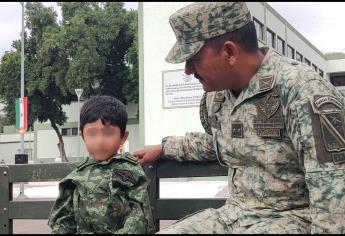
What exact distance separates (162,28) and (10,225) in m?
15.3

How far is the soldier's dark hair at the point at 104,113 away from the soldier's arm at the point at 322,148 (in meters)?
0.90

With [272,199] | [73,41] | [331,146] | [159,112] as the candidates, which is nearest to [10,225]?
[272,199]

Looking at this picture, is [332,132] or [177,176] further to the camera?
[177,176]

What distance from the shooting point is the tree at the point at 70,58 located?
109ft

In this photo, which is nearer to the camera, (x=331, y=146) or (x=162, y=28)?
(x=331, y=146)

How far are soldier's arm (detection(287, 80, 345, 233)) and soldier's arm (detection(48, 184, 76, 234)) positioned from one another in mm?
1142

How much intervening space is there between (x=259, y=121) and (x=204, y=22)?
1.47ft

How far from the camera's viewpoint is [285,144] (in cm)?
215

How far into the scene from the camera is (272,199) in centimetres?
219

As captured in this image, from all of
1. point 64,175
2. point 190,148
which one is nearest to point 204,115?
point 190,148

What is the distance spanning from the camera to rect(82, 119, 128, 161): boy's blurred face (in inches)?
101

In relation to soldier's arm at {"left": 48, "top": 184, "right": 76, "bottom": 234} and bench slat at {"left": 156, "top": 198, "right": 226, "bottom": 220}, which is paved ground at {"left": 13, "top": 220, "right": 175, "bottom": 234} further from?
soldier's arm at {"left": 48, "top": 184, "right": 76, "bottom": 234}

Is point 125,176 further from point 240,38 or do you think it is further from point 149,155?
point 240,38

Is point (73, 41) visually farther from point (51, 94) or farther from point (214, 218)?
point (214, 218)
